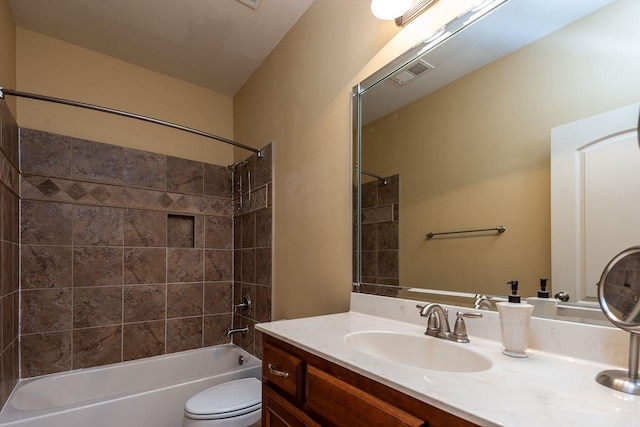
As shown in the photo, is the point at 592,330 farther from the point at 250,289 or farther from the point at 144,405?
the point at 250,289

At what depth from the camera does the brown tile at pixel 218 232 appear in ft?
9.05

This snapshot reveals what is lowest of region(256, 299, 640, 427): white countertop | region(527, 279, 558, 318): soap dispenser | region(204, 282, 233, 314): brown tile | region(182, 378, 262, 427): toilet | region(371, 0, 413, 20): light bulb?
region(182, 378, 262, 427): toilet

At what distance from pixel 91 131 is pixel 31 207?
2.11 feet

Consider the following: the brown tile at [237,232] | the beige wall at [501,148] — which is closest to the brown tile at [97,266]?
the brown tile at [237,232]

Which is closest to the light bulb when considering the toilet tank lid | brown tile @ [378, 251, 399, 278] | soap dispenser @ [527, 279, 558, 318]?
brown tile @ [378, 251, 399, 278]

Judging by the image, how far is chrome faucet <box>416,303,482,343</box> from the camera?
3.13 ft

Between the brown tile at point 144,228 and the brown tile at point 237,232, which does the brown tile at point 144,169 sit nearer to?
the brown tile at point 144,228

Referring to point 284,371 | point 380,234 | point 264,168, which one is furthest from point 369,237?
point 264,168

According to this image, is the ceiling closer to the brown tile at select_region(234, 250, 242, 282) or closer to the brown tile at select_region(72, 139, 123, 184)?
the brown tile at select_region(72, 139, 123, 184)

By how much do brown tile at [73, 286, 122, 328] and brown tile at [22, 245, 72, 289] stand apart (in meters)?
0.13

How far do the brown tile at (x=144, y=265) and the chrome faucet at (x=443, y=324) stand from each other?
7.13 feet

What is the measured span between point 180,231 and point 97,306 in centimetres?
77

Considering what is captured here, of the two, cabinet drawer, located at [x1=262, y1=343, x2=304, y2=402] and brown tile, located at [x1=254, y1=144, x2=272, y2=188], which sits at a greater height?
brown tile, located at [x1=254, y1=144, x2=272, y2=188]

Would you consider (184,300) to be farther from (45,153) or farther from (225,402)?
(45,153)
